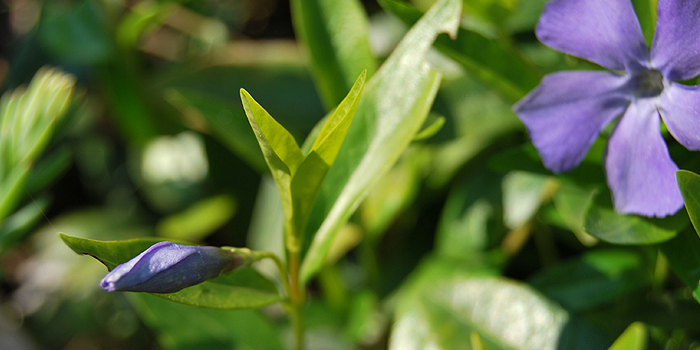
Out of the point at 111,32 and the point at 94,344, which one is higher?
the point at 111,32

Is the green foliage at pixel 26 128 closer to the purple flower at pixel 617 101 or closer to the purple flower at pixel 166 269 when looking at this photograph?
the purple flower at pixel 166 269

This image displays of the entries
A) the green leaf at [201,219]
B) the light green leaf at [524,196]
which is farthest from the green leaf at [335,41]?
the green leaf at [201,219]

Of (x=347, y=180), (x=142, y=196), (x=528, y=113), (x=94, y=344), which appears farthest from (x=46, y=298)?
(x=528, y=113)

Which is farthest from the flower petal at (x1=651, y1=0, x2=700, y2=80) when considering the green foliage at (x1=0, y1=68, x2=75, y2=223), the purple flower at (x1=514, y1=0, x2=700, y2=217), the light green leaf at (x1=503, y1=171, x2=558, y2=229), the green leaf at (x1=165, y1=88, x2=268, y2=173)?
the green foliage at (x1=0, y1=68, x2=75, y2=223)

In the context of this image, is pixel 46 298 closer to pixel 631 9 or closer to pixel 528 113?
pixel 528 113

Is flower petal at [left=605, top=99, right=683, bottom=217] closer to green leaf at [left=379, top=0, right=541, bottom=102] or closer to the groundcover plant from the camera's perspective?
the groundcover plant

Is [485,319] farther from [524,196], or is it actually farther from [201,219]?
[201,219]
